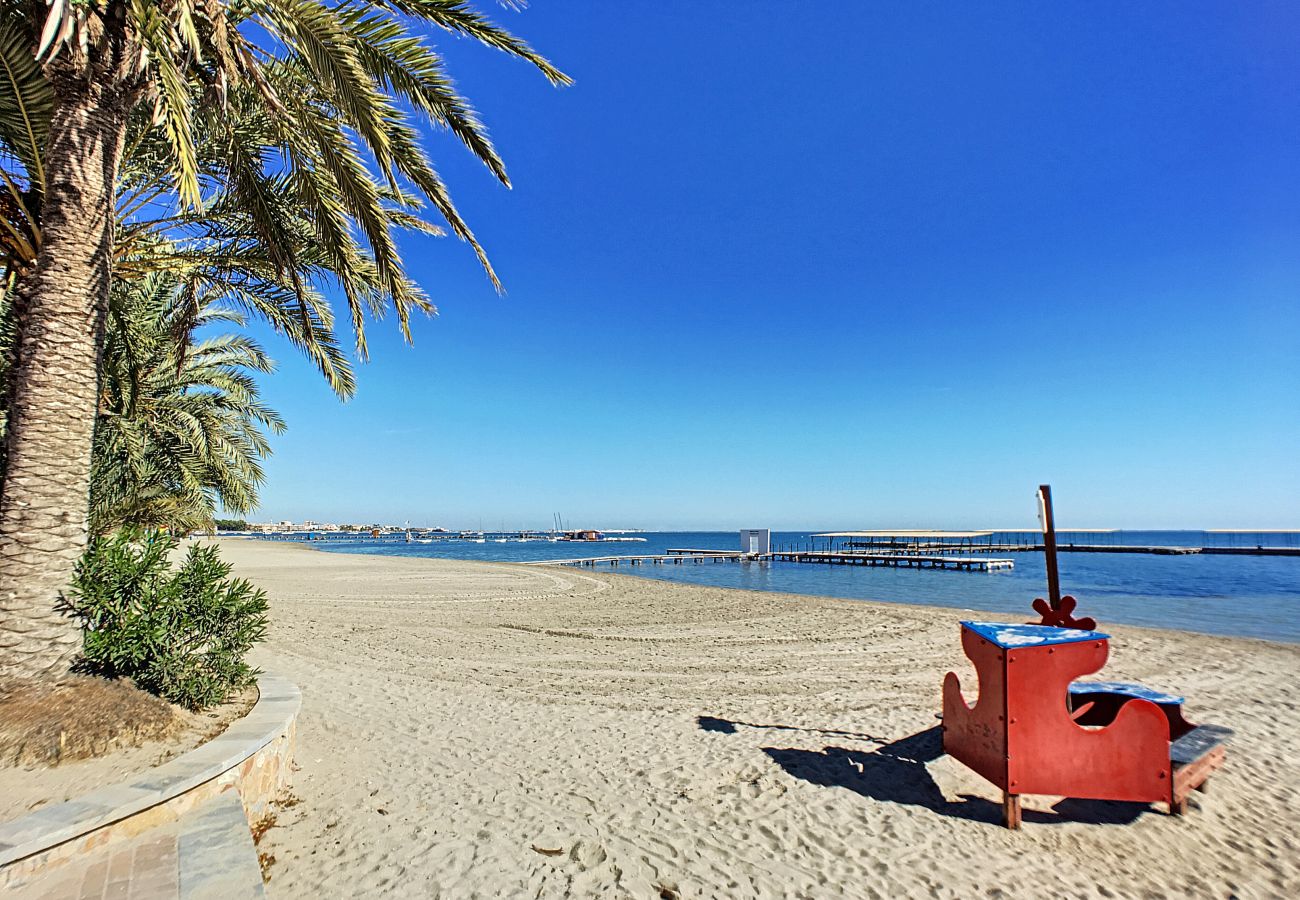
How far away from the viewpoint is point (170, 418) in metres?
12.0

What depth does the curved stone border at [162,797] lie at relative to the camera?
9.04 ft

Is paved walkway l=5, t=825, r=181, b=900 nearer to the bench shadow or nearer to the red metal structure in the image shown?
the bench shadow

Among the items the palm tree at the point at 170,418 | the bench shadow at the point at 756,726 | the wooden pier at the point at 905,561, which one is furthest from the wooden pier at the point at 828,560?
the bench shadow at the point at 756,726

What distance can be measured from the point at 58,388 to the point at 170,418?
962 centimetres

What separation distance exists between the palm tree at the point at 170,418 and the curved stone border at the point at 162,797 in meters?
5.29

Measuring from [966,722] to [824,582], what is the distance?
1301 inches

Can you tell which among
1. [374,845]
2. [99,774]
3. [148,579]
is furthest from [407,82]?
[374,845]

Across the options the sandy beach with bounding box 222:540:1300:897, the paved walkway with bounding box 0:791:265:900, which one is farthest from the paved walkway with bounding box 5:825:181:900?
the sandy beach with bounding box 222:540:1300:897

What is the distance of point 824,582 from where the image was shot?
35.9 m

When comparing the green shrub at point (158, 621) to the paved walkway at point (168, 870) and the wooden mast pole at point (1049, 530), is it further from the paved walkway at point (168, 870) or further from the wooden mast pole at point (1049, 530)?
the wooden mast pole at point (1049, 530)

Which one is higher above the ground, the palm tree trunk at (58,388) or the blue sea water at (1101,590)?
the palm tree trunk at (58,388)

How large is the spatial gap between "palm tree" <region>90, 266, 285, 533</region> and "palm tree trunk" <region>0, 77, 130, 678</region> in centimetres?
269

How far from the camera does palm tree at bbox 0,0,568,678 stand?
401cm

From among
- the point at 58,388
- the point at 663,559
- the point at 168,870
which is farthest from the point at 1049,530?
the point at 663,559
